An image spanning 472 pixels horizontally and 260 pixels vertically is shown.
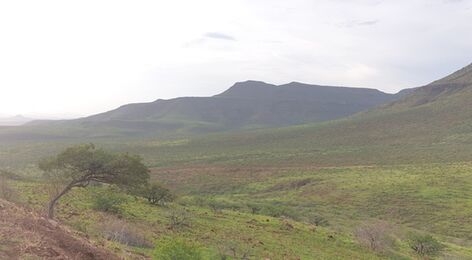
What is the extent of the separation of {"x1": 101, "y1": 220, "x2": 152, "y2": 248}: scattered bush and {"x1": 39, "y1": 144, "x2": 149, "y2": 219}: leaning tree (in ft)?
8.10

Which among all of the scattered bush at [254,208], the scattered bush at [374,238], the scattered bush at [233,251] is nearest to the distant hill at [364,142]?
the scattered bush at [254,208]

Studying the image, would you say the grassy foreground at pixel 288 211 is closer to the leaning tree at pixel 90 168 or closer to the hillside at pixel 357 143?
the leaning tree at pixel 90 168

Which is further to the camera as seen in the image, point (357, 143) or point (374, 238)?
point (357, 143)

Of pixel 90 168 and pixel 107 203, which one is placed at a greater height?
pixel 90 168

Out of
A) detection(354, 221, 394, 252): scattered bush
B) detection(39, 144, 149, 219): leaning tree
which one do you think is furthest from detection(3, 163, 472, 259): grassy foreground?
detection(39, 144, 149, 219): leaning tree

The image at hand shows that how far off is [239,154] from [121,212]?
5782 cm

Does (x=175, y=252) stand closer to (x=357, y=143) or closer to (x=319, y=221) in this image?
(x=319, y=221)

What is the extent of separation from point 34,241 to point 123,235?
30.9 feet

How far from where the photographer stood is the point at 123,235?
68.2 ft

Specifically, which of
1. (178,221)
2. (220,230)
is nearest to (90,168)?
(178,221)

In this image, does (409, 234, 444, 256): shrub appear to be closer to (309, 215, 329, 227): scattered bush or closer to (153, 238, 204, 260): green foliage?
(309, 215, 329, 227): scattered bush

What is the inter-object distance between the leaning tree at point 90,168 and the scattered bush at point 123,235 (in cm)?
247

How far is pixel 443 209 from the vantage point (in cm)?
4353

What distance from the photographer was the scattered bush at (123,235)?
20484 mm
